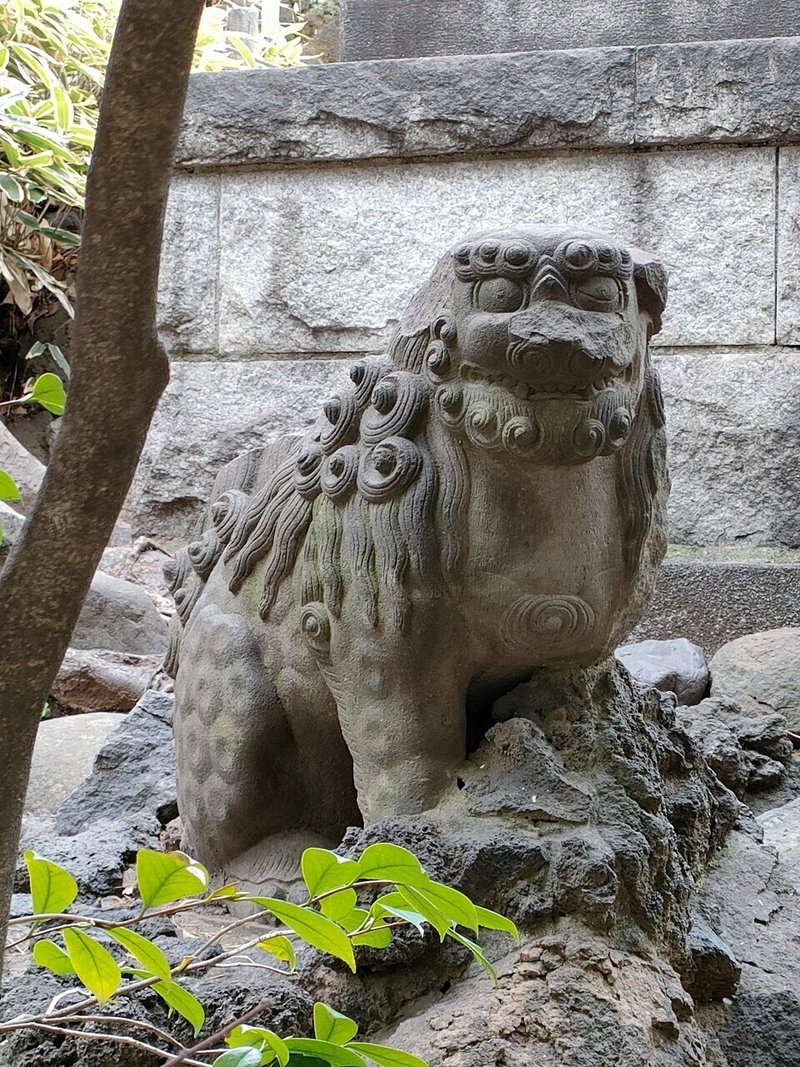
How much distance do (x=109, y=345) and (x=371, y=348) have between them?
11.4 ft

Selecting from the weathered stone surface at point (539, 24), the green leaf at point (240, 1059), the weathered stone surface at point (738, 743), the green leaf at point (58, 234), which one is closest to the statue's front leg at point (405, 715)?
the weathered stone surface at point (738, 743)

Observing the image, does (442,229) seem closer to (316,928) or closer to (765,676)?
(765,676)

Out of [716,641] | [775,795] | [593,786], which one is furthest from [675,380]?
[593,786]

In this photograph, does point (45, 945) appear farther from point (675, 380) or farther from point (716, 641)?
point (675, 380)

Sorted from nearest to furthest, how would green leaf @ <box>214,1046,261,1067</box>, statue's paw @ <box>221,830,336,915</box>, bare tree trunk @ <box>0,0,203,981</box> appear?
bare tree trunk @ <box>0,0,203,981</box> → green leaf @ <box>214,1046,261,1067</box> → statue's paw @ <box>221,830,336,915</box>

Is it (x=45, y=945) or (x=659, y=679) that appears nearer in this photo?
(x=45, y=945)

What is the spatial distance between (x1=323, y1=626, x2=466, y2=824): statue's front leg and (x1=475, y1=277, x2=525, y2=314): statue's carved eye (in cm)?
41

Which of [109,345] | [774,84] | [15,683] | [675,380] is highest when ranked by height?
[774,84]

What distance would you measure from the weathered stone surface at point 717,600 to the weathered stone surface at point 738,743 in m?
0.72

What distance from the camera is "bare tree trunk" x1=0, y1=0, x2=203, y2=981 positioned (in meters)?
0.82

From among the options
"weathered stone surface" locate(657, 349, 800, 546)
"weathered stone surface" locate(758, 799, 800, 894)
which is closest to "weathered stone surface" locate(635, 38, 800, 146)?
"weathered stone surface" locate(657, 349, 800, 546)

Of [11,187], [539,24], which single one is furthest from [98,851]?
[11,187]

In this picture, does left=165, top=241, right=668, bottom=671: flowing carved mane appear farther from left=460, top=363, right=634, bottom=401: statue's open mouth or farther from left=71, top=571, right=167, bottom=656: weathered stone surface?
left=71, top=571, right=167, bottom=656: weathered stone surface

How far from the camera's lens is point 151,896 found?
3.23 ft
